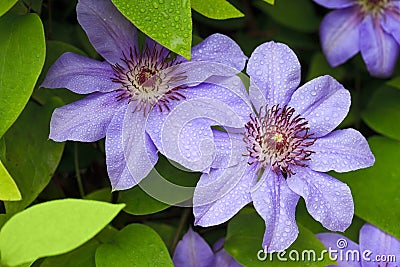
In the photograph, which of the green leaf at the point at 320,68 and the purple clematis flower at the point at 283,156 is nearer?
the purple clematis flower at the point at 283,156

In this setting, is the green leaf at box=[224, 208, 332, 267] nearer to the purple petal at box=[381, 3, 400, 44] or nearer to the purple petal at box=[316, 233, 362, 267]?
the purple petal at box=[316, 233, 362, 267]

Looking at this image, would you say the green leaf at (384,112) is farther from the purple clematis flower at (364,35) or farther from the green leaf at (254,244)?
the green leaf at (254,244)

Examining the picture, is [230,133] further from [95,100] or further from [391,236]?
[391,236]

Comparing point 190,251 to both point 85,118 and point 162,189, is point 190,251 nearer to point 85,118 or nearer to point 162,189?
point 162,189

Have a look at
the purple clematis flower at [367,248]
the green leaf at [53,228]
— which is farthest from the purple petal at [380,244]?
the green leaf at [53,228]

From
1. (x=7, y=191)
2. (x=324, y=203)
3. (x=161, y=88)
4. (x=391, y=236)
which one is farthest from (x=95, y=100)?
(x=391, y=236)

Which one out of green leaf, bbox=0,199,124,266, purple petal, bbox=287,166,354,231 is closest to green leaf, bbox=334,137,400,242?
purple petal, bbox=287,166,354,231
